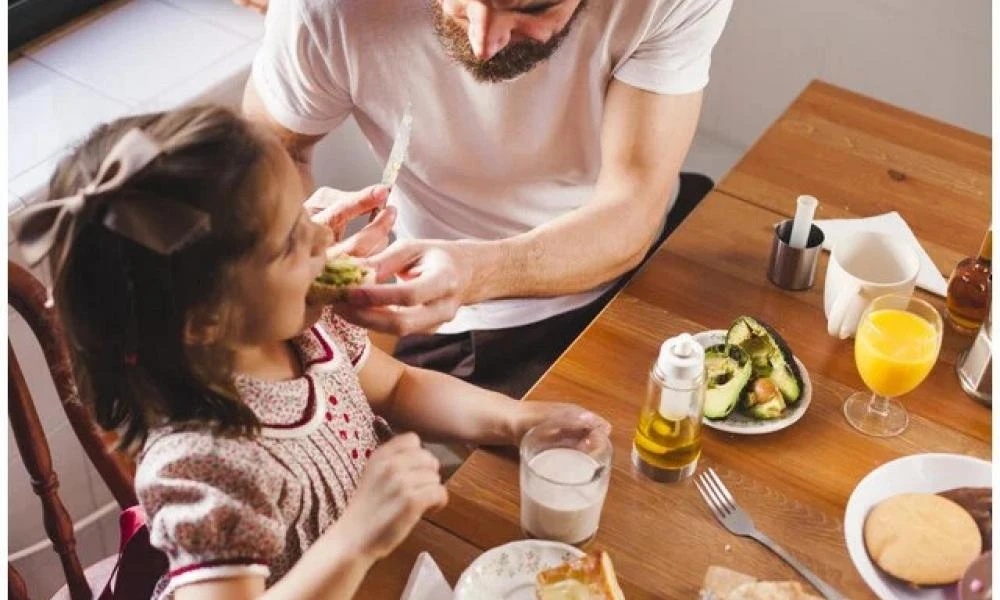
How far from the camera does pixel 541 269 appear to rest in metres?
1.50

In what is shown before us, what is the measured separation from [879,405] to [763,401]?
0.15 m

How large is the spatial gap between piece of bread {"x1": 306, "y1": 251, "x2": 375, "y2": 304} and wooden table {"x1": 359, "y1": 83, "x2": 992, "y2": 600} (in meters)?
0.23

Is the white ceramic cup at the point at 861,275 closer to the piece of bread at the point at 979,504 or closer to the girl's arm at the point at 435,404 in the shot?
the piece of bread at the point at 979,504

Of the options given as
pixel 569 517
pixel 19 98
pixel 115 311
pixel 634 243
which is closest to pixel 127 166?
pixel 115 311

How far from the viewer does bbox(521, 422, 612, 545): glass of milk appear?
1102 mm

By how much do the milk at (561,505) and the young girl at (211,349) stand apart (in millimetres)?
98

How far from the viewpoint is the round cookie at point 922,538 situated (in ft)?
3.60

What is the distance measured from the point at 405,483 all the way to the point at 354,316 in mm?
241

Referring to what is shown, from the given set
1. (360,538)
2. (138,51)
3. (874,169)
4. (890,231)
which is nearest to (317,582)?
(360,538)

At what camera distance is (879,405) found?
130cm

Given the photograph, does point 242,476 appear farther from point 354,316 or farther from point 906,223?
point 906,223

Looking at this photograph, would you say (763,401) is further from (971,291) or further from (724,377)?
(971,291)

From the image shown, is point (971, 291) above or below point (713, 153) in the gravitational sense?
above

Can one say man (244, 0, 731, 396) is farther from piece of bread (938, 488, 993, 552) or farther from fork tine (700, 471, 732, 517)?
piece of bread (938, 488, 993, 552)
